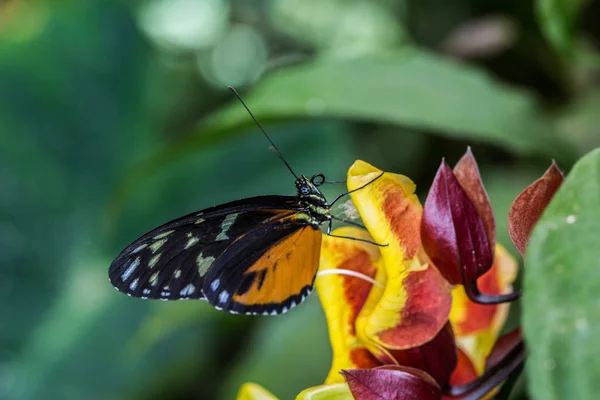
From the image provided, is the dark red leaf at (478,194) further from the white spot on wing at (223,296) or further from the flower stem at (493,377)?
the white spot on wing at (223,296)

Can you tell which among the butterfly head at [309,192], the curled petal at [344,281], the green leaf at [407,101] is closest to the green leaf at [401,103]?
the green leaf at [407,101]

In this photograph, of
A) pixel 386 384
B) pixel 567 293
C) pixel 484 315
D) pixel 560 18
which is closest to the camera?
pixel 567 293

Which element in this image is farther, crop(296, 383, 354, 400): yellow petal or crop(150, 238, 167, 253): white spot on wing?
crop(150, 238, 167, 253): white spot on wing

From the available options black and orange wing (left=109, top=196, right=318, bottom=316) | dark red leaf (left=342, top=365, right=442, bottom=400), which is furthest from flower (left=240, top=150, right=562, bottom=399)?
black and orange wing (left=109, top=196, right=318, bottom=316)

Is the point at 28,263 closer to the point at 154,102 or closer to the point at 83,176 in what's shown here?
the point at 83,176

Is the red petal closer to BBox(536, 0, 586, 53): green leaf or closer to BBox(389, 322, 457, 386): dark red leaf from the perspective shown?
BBox(389, 322, 457, 386): dark red leaf

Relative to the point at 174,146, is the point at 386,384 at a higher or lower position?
lower

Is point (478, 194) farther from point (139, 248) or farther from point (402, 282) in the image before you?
point (139, 248)

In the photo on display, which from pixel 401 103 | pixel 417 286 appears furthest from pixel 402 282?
pixel 401 103
